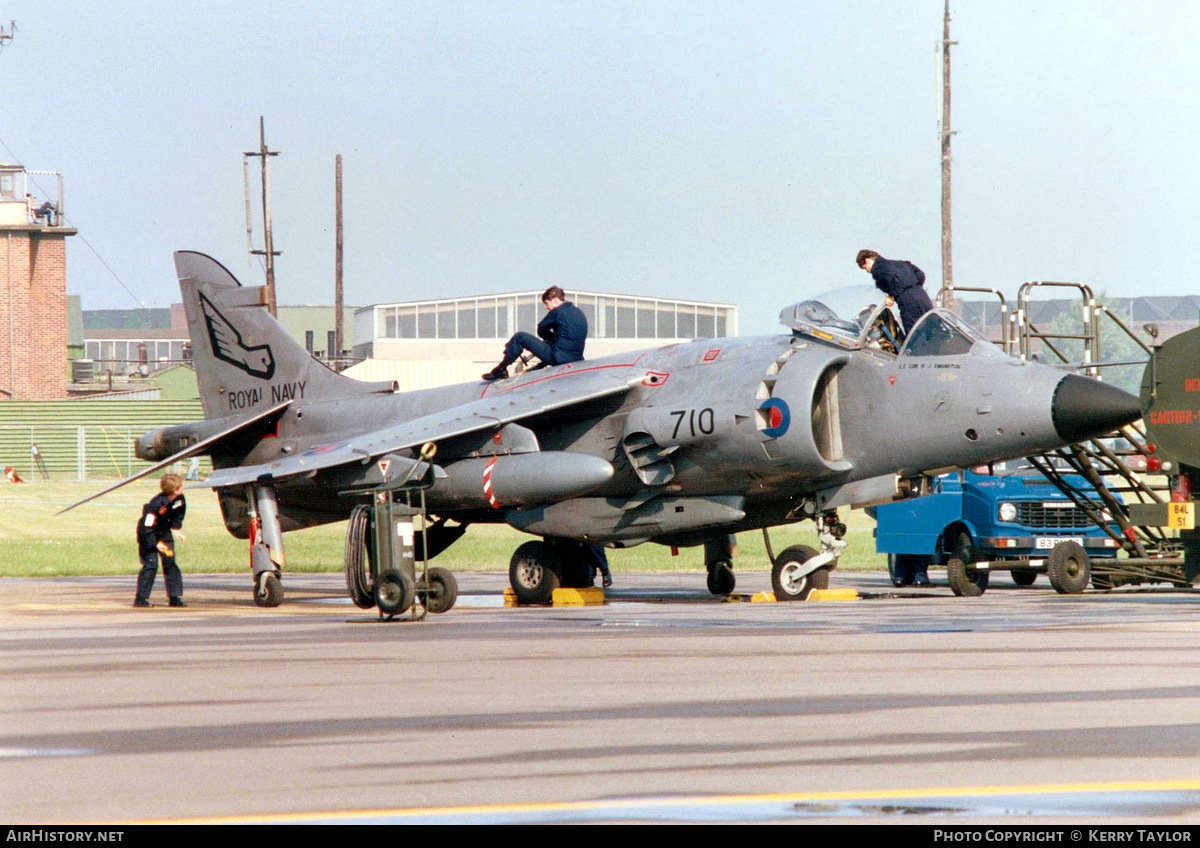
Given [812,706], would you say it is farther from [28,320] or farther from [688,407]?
[28,320]

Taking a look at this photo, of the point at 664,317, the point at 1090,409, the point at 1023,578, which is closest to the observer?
the point at 1090,409

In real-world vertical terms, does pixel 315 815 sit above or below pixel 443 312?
below

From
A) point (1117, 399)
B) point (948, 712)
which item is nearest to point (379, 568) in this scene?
point (1117, 399)

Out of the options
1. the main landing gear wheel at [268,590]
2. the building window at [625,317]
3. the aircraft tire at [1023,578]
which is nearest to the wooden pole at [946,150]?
the aircraft tire at [1023,578]

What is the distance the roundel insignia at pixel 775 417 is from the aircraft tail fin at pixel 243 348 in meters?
6.33

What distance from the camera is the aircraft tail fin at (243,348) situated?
2066cm

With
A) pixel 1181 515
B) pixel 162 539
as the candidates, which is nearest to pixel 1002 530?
pixel 1181 515

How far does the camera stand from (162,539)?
17.3 m

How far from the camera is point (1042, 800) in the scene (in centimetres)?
507

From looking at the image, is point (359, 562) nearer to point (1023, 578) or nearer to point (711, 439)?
point (711, 439)

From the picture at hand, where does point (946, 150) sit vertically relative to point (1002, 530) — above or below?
above

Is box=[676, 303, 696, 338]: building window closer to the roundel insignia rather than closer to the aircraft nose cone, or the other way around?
the roundel insignia

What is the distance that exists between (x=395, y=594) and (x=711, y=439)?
12.8 feet

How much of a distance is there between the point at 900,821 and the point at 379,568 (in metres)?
10.2
